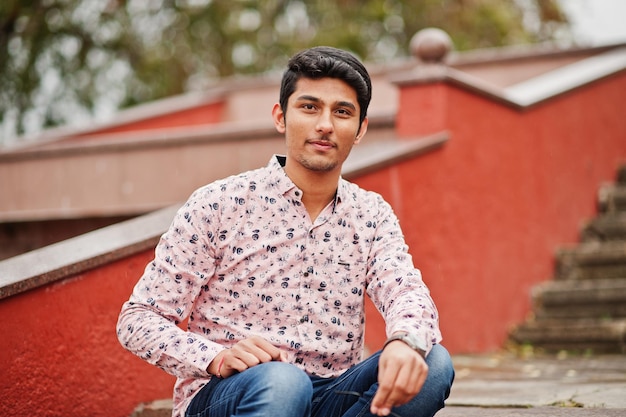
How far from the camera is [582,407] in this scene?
375 cm

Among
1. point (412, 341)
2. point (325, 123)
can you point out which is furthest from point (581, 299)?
point (412, 341)

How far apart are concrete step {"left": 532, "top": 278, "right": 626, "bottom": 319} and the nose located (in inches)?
185

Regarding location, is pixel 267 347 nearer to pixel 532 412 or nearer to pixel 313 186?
pixel 313 186

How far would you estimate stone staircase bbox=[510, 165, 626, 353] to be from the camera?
21.2ft

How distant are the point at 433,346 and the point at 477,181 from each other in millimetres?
4189

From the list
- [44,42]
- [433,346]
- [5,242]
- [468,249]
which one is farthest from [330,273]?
[44,42]

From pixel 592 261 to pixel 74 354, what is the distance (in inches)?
198

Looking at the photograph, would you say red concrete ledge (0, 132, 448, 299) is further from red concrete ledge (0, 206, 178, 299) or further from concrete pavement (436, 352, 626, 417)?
concrete pavement (436, 352, 626, 417)

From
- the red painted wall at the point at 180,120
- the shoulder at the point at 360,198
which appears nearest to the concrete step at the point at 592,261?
the shoulder at the point at 360,198

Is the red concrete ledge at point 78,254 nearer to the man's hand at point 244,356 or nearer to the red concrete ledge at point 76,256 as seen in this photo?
the red concrete ledge at point 76,256

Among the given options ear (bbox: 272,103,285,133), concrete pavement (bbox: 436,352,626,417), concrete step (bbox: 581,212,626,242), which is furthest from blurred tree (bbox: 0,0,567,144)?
ear (bbox: 272,103,285,133)

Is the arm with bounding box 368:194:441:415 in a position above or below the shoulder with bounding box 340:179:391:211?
below

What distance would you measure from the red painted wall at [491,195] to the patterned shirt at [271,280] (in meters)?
2.60

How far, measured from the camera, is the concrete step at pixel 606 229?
25.6 ft
